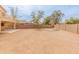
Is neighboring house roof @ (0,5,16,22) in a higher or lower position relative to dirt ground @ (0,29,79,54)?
higher

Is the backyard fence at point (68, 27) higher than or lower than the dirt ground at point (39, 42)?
higher

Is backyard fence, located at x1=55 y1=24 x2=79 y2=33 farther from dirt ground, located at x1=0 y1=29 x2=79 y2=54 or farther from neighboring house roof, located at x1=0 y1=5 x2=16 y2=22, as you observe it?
neighboring house roof, located at x1=0 y1=5 x2=16 y2=22

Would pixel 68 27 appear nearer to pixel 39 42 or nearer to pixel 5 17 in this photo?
pixel 39 42

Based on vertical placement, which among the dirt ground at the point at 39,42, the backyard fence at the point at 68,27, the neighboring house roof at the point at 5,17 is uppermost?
the neighboring house roof at the point at 5,17

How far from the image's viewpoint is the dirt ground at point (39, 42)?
405 cm

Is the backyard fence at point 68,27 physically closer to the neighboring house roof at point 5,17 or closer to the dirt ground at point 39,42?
the dirt ground at point 39,42

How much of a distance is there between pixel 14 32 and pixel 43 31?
2.23 feet

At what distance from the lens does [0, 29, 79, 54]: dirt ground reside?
405cm

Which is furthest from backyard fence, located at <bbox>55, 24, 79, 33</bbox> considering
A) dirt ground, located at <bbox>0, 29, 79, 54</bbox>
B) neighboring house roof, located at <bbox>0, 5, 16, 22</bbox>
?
neighboring house roof, located at <bbox>0, 5, 16, 22</bbox>

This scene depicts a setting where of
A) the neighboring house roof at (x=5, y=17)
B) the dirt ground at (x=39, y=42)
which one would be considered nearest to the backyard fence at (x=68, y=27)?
the dirt ground at (x=39, y=42)
